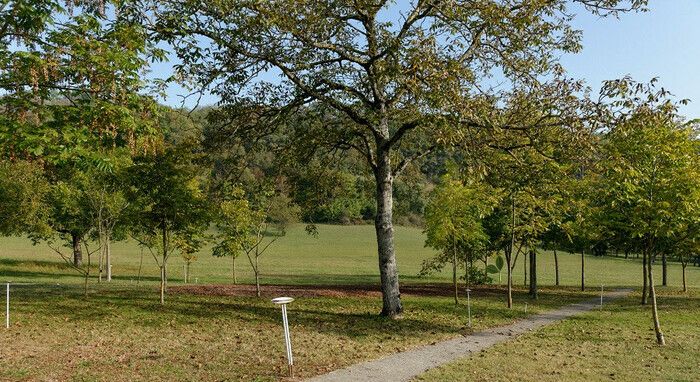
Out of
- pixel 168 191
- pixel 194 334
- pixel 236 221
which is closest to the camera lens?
pixel 194 334

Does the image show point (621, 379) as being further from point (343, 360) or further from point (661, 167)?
point (661, 167)

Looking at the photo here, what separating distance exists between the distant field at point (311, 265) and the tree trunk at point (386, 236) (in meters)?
21.5

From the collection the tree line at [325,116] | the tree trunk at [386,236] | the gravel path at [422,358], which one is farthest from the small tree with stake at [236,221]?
the gravel path at [422,358]

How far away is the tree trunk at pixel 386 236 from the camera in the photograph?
15.7 m

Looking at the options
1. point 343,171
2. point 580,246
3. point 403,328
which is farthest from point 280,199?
point 580,246

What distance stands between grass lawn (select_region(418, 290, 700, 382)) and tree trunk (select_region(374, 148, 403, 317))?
379 cm

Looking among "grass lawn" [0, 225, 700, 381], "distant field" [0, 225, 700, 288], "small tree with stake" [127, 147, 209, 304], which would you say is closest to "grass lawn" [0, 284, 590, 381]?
"grass lawn" [0, 225, 700, 381]

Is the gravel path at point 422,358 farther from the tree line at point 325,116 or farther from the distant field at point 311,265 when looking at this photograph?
the distant field at point 311,265

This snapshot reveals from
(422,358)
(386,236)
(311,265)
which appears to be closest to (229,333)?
(422,358)

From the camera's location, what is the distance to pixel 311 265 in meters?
A: 57.4

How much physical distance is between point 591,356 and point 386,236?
20.3 feet

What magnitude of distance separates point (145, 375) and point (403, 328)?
296 inches

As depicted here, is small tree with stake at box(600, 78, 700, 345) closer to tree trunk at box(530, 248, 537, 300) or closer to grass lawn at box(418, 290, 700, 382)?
grass lawn at box(418, 290, 700, 382)

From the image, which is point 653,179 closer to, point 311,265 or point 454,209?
point 454,209
